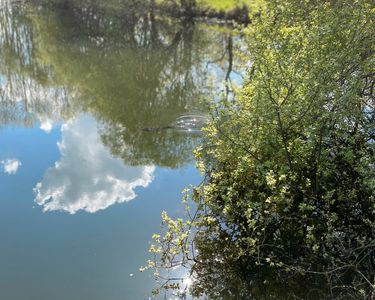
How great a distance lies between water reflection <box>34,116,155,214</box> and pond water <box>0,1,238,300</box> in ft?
0.13

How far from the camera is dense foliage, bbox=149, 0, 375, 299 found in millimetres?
7863

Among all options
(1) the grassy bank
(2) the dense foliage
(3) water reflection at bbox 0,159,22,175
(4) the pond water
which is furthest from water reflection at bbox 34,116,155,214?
(1) the grassy bank

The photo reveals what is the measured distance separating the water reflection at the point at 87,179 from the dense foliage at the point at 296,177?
4469 millimetres

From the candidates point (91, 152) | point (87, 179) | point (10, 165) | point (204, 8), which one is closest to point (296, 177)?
point (87, 179)

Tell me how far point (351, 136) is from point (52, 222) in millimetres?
7637

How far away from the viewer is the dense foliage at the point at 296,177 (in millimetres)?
7863

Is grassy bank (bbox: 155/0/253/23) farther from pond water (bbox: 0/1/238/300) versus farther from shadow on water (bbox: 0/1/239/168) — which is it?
pond water (bbox: 0/1/238/300)

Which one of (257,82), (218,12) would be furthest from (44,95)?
(218,12)

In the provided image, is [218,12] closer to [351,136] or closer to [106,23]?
[106,23]

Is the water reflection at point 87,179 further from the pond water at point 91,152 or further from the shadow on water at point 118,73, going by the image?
the shadow on water at point 118,73

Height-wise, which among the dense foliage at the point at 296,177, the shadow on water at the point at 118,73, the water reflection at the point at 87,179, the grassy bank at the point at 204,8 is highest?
the grassy bank at the point at 204,8

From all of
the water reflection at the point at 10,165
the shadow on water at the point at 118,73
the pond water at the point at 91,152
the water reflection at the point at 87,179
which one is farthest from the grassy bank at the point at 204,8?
the water reflection at the point at 10,165

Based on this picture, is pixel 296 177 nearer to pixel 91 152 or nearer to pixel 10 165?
pixel 91 152

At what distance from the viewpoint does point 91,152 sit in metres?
16.3
